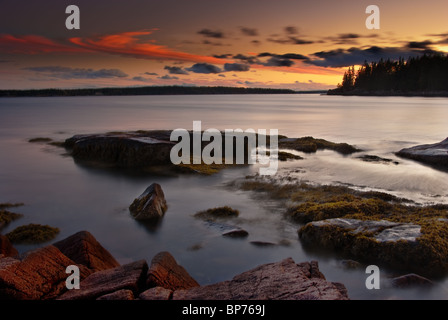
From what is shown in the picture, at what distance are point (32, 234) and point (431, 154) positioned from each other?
1900cm

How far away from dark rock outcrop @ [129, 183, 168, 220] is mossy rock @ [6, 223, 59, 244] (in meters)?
2.37

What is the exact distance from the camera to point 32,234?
915 centimetres

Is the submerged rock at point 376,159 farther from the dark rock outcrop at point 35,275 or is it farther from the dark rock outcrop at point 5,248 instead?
the dark rock outcrop at point 5,248

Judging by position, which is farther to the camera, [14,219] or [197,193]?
[197,193]

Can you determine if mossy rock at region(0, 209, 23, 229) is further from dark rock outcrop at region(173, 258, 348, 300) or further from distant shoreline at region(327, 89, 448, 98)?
distant shoreline at region(327, 89, 448, 98)

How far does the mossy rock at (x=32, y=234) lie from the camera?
351 inches

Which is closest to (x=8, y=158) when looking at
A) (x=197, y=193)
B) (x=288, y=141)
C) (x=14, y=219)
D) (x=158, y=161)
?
(x=158, y=161)

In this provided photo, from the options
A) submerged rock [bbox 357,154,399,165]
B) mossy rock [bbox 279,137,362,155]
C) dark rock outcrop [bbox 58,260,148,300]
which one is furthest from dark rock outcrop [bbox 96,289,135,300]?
mossy rock [bbox 279,137,362,155]

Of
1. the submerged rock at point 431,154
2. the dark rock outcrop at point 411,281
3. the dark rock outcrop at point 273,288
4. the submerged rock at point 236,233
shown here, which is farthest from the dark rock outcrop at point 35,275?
the submerged rock at point 431,154

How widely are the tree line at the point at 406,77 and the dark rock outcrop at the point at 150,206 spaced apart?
14053 cm

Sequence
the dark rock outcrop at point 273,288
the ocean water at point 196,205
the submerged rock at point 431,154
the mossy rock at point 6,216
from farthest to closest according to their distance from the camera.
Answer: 1. the submerged rock at point 431,154
2. the mossy rock at point 6,216
3. the ocean water at point 196,205
4. the dark rock outcrop at point 273,288

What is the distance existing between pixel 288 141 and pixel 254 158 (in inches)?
252

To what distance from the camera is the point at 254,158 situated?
1969cm
